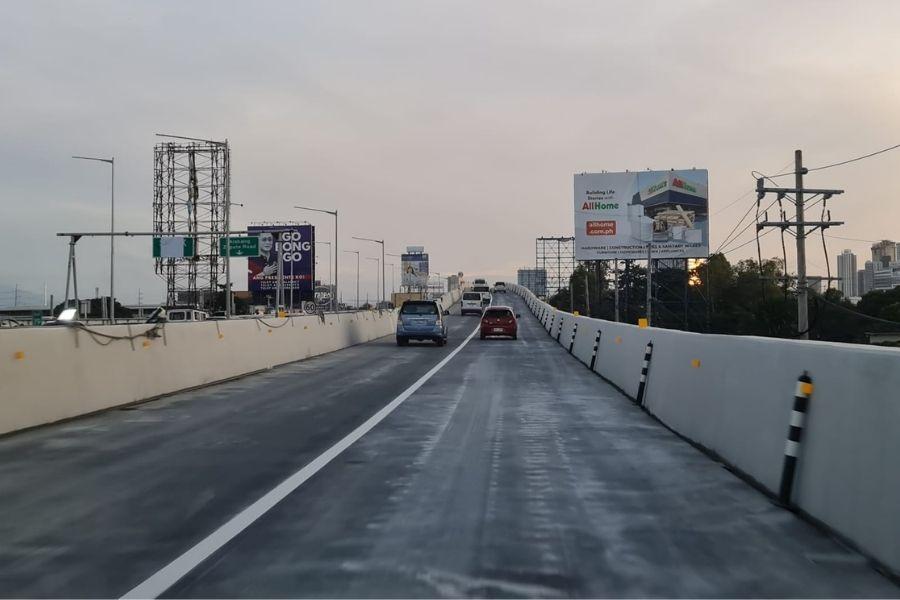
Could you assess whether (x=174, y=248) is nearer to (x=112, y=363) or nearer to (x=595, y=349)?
(x=595, y=349)

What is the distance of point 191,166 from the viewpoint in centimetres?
6744

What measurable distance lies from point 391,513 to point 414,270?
369ft

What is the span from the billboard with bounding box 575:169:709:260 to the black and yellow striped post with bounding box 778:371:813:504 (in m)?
54.4

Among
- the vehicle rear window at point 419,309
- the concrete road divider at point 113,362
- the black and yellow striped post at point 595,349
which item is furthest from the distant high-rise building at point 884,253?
the concrete road divider at point 113,362

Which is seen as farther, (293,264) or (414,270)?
(414,270)

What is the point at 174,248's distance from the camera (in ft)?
130

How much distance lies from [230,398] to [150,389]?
1458 millimetres

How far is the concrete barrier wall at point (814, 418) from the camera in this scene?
5.17 metres

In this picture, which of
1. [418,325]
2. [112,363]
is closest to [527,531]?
[112,363]

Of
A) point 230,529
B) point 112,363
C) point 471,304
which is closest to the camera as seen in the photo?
point 230,529

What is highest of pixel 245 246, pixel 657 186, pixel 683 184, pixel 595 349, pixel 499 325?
pixel 683 184

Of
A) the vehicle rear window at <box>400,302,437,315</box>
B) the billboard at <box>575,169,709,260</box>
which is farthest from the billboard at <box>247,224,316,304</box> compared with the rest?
the vehicle rear window at <box>400,302,437,315</box>

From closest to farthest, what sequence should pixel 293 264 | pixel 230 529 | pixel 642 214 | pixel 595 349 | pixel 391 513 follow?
pixel 230 529
pixel 391 513
pixel 595 349
pixel 642 214
pixel 293 264

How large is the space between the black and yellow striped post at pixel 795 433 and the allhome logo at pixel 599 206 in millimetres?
55274
